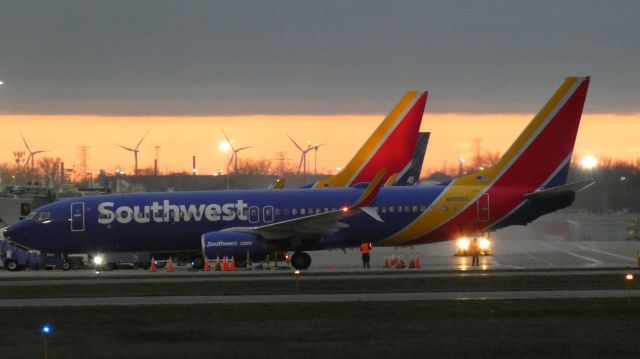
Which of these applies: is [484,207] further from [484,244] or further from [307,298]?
[307,298]

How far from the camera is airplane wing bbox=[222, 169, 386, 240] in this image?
49.4 metres

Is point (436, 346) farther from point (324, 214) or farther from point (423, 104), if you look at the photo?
point (423, 104)

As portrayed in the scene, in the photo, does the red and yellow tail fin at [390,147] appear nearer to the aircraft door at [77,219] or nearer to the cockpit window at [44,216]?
the aircraft door at [77,219]

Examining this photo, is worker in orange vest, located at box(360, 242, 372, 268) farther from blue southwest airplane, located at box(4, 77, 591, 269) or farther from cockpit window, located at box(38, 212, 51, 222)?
cockpit window, located at box(38, 212, 51, 222)

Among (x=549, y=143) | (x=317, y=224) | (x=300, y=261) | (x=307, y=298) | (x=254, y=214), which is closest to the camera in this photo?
(x=307, y=298)

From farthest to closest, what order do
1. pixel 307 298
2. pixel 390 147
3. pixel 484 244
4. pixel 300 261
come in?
pixel 484 244 < pixel 390 147 < pixel 300 261 < pixel 307 298

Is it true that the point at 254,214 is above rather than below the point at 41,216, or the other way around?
below

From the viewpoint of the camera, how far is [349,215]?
51.0m

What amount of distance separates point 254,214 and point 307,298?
1814 centimetres

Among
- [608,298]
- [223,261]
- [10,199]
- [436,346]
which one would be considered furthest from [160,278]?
[10,199]

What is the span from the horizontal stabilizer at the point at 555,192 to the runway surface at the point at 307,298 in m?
15.0

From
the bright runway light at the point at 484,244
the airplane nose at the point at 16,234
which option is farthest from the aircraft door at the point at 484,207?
the airplane nose at the point at 16,234

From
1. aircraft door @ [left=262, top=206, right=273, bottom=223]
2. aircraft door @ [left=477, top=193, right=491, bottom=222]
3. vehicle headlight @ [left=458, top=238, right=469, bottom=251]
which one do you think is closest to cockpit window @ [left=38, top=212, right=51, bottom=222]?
aircraft door @ [left=262, top=206, right=273, bottom=223]

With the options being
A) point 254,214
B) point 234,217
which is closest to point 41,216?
point 234,217
